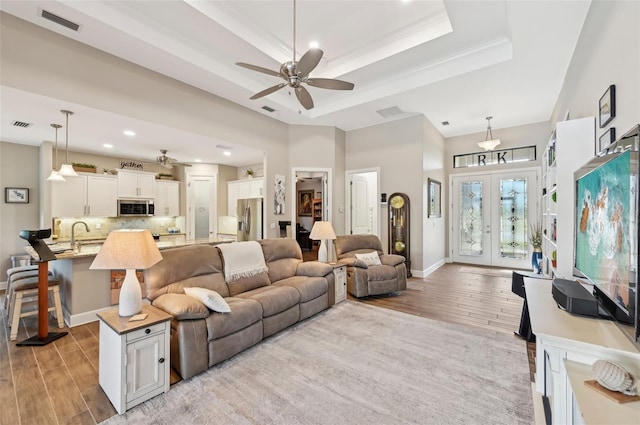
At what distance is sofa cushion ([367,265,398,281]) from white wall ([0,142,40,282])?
635 cm

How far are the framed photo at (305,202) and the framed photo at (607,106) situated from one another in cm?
766

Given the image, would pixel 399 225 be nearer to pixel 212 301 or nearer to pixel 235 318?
pixel 235 318

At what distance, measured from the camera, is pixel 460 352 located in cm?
263

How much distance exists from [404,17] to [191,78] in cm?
292

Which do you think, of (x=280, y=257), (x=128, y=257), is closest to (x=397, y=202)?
(x=280, y=257)

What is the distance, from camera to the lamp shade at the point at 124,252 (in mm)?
2021

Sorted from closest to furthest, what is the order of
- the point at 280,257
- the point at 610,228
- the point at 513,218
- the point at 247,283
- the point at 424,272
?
the point at 610,228 → the point at 247,283 → the point at 280,257 → the point at 424,272 → the point at 513,218

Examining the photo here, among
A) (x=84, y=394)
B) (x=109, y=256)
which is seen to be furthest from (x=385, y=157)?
(x=84, y=394)

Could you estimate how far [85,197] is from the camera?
18.1 ft

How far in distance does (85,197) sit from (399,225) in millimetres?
6427

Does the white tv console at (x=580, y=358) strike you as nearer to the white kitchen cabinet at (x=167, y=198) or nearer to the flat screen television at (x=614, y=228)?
the flat screen television at (x=614, y=228)

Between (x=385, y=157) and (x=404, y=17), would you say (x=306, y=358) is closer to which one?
(x=404, y=17)

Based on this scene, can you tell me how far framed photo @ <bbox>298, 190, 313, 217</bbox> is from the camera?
9375 millimetres

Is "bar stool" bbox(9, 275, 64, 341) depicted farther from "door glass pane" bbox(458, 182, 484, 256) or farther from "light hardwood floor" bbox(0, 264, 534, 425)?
"door glass pane" bbox(458, 182, 484, 256)
